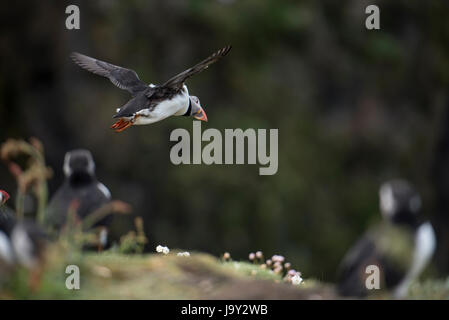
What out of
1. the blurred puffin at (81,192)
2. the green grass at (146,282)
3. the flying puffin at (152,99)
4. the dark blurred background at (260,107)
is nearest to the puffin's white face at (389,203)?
the green grass at (146,282)

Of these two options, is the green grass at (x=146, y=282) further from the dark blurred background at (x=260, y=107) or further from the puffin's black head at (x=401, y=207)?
the dark blurred background at (x=260, y=107)

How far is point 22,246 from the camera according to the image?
337 cm

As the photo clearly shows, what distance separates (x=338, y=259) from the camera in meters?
16.4

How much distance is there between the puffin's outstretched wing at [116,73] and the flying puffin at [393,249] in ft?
5.86

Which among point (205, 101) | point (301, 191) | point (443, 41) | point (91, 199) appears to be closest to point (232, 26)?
point (205, 101)

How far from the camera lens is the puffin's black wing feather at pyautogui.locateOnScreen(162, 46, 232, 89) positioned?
407 centimetres

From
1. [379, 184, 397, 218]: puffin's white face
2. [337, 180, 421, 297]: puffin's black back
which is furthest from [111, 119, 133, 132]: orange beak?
[379, 184, 397, 218]: puffin's white face

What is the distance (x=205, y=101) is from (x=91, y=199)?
11254mm

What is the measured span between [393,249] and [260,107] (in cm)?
1298

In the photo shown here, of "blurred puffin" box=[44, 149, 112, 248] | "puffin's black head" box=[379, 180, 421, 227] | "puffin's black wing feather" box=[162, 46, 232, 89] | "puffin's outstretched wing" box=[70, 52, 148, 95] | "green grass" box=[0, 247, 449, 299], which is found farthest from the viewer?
"blurred puffin" box=[44, 149, 112, 248]

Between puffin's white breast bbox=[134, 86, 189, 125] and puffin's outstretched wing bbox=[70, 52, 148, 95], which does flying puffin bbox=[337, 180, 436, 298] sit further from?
puffin's outstretched wing bbox=[70, 52, 148, 95]

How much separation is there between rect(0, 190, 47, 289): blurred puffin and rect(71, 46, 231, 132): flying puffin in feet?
3.34
